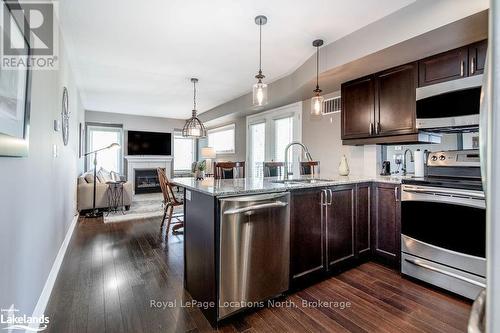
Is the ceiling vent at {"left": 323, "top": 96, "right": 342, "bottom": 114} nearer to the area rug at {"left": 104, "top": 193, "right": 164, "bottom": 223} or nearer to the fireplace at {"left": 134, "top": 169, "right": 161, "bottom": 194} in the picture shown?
the area rug at {"left": 104, "top": 193, "right": 164, "bottom": 223}

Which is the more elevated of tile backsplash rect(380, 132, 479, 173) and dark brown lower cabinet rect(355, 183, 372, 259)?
tile backsplash rect(380, 132, 479, 173)

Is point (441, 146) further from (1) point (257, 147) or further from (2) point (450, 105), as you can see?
(1) point (257, 147)

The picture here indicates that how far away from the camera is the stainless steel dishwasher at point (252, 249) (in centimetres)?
173

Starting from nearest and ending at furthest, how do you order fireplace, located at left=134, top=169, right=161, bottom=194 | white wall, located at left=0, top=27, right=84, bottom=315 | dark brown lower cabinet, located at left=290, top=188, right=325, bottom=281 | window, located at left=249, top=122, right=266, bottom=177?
1. white wall, located at left=0, top=27, right=84, bottom=315
2. dark brown lower cabinet, located at left=290, top=188, right=325, bottom=281
3. window, located at left=249, top=122, right=266, bottom=177
4. fireplace, located at left=134, top=169, right=161, bottom=194

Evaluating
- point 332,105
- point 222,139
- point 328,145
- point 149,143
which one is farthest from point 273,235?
point 149,143

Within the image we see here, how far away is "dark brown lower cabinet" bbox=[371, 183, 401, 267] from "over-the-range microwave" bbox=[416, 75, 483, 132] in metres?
0.76

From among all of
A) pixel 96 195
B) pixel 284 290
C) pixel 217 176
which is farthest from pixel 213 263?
pixel 96 195

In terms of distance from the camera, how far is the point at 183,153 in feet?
29.4

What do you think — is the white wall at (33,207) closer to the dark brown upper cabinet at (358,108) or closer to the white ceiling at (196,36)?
the white ceiling at (196,36)

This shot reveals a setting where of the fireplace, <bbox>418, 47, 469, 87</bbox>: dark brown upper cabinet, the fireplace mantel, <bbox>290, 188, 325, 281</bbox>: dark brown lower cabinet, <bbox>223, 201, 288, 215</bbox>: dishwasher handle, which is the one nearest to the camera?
<bbox>223, 201, 288, 215</bbox>: dishwasher handle

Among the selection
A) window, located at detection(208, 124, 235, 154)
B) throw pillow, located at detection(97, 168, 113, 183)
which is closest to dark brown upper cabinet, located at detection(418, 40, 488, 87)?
window, located at detection(208, 124, 235, 154)

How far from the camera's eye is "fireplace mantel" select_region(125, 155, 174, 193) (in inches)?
302

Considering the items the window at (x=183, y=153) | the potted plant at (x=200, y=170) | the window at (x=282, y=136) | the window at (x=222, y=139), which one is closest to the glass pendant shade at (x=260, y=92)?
the window at (x=282, y=136)

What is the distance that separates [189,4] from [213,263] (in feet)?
7.37
